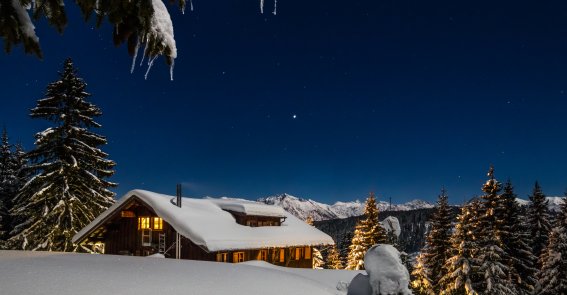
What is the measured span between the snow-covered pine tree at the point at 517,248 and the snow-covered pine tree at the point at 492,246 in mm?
795

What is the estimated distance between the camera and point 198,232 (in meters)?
25.3

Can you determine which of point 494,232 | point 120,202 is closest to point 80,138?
point 120,202

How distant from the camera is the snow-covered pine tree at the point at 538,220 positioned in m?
40.0

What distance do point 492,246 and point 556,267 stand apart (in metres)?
5.24

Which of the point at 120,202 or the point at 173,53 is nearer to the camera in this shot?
the point at 173,53

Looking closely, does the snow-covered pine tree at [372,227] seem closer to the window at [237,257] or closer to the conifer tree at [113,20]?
the window at [237,257]

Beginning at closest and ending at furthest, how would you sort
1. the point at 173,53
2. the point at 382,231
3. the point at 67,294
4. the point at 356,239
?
the point at 173,53
the point at 67,294
the point at 382,231
the point at 356,239

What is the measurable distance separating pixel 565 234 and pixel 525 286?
5809 mm

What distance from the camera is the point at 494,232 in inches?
1329

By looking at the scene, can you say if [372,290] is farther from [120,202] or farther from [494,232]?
[494,232]

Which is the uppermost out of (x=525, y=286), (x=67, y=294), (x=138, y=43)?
(x=138, y=43)

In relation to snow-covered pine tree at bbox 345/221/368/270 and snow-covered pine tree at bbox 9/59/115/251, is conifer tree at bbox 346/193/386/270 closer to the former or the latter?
snow-covered pine tree at bbox 345/221/368/270

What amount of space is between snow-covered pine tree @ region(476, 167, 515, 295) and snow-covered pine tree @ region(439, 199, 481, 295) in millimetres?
514

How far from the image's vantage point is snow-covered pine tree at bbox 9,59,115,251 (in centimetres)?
2528
